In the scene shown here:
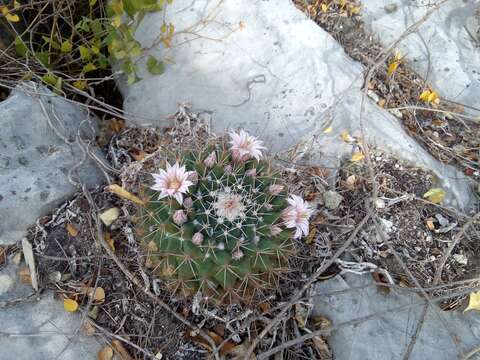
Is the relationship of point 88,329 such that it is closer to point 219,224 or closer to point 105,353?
point 105,353

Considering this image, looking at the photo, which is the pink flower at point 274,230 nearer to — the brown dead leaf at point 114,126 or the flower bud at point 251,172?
the flower bud at point 251,172

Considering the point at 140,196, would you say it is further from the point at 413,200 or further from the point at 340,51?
the point at 340,51

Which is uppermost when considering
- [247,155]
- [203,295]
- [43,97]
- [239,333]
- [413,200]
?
[247,155]

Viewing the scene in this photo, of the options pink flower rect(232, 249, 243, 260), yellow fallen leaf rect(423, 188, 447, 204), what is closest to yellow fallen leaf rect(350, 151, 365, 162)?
yellow fallen leaf rect(423, 188, 447, 204)

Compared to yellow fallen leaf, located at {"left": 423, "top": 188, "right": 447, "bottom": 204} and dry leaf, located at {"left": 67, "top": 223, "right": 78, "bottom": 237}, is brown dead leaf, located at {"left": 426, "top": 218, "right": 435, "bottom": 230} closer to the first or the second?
yellow fallen leaf, located at {"left": 423, "top": 188, "right": 447, "bottom": 204}

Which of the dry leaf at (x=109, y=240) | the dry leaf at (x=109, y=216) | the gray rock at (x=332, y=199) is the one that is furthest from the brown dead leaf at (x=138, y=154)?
the gray rock at (x=332, y=199)

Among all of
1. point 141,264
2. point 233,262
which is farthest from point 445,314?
point 141,264
